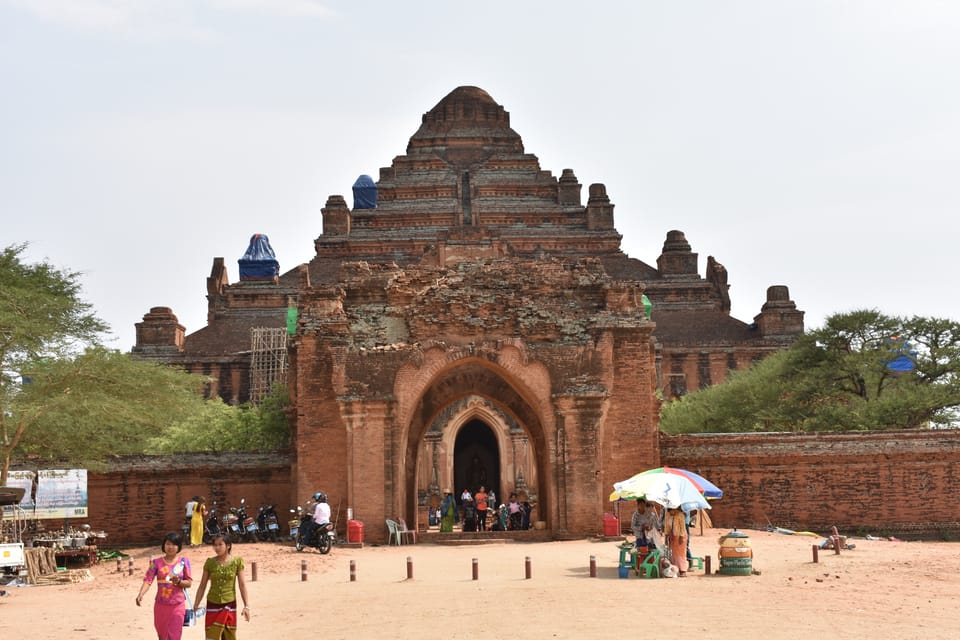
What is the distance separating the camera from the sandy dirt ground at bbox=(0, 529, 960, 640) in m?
11.3

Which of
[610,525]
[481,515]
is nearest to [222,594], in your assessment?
[610,525]

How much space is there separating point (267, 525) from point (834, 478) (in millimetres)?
11255

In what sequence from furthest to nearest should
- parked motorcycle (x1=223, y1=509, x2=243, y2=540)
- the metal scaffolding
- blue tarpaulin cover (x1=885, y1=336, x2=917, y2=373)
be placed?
the metal scaffolding
blue tarpaulin cover (x1=885, y1=336, x2=917, y2=373)
parked motorcycle (x1=223, y1=509, x2=243, y2=540)

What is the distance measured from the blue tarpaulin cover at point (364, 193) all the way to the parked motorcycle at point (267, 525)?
30700 mm

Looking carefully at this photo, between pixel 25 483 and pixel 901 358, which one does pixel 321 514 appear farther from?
pixel 901 358

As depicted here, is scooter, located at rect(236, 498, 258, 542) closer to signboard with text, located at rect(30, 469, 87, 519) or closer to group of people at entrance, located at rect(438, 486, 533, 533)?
signboard with text, located at rect(30, 469, 87, 519)

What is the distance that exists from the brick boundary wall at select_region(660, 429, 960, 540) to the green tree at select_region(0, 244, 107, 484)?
12030 mm

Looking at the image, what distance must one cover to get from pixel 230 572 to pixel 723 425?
79.4 feet

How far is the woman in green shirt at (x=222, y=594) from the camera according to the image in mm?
9375

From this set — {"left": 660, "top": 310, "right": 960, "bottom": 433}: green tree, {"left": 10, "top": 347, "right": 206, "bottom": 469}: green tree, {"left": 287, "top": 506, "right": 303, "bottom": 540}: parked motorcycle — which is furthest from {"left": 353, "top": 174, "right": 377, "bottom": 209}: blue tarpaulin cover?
{"left": 287, "top": 506, "right": 303, "bottom": 540}: parked motorcycle

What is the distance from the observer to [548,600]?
42.6 ft

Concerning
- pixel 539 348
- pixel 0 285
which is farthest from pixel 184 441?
pixel 539 348

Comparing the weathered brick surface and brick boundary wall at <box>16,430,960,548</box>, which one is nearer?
brick boundary wall at <box>16,430,960,548</box>

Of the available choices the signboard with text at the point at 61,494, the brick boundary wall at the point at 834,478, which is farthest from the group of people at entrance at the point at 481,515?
the signboard with text at the point at 61,494
